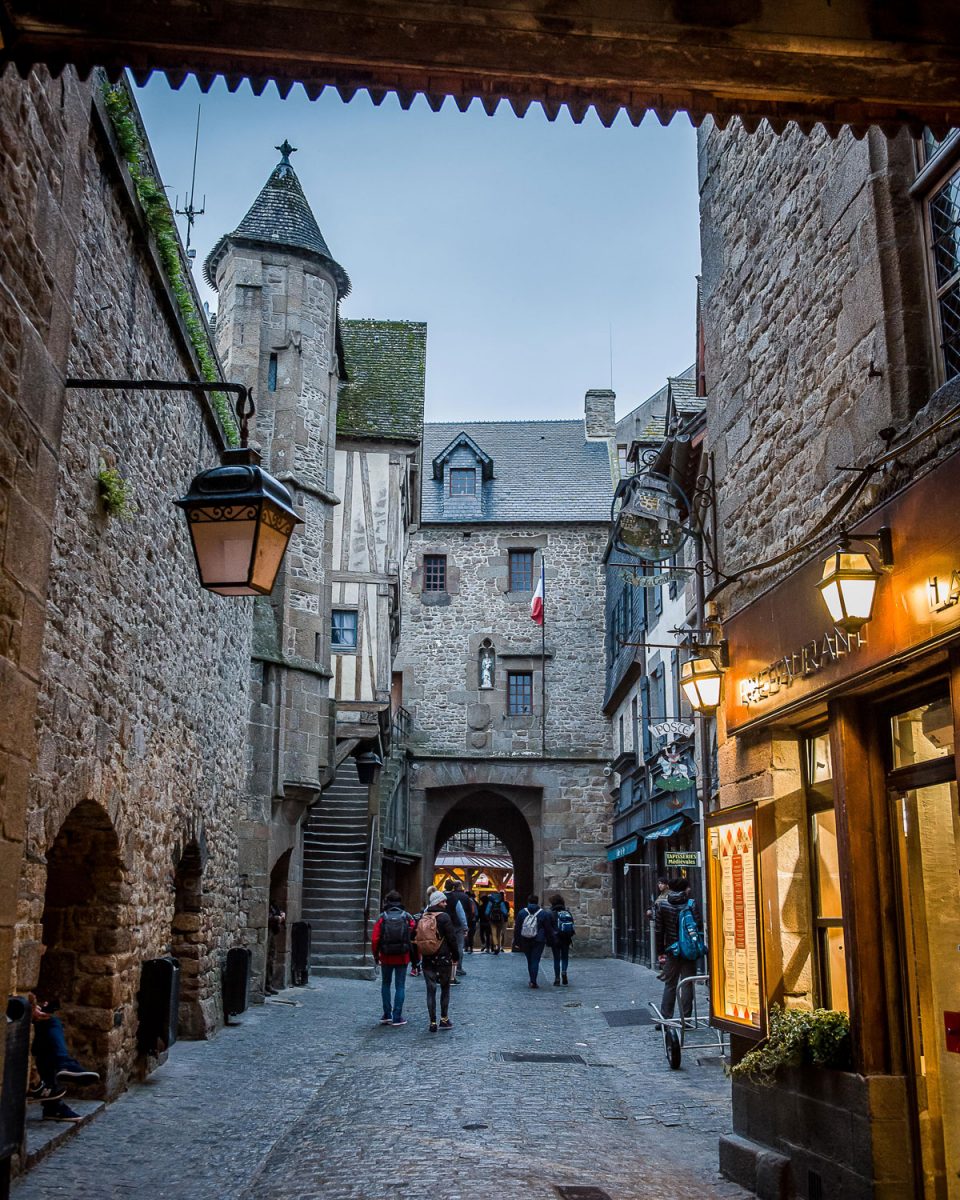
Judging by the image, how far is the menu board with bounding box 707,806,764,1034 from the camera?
629 cm

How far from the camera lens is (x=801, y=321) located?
6527 millimetres

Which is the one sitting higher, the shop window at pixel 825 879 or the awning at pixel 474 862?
the awning at pixel 474 862

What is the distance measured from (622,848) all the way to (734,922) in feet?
59.8

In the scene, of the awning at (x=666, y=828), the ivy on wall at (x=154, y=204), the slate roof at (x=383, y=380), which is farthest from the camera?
the slate roof at (x=383, y=380)

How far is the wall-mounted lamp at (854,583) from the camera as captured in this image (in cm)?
490

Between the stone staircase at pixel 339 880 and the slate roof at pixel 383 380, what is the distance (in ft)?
20.1

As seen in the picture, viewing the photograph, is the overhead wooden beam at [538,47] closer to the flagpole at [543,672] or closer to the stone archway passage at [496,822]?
the flagpole at [543,672]

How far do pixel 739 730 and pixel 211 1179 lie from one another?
3.53 metres

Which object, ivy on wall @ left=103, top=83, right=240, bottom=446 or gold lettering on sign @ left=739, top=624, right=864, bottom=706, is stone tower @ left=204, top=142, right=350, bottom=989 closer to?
ivy on wall @ left=103, top=83, right=240, bottom=446

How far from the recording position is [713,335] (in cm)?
800

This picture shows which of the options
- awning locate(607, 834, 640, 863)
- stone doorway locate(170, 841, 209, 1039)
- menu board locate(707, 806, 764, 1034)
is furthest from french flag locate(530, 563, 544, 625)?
menu board locate(707, 806, 764, 1034)

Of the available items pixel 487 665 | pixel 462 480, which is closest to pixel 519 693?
pixel 487 665

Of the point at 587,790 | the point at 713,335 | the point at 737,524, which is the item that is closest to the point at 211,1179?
the point at 737,524

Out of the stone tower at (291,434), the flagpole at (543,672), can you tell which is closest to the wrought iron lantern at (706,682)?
the stone tower at (291,434)
